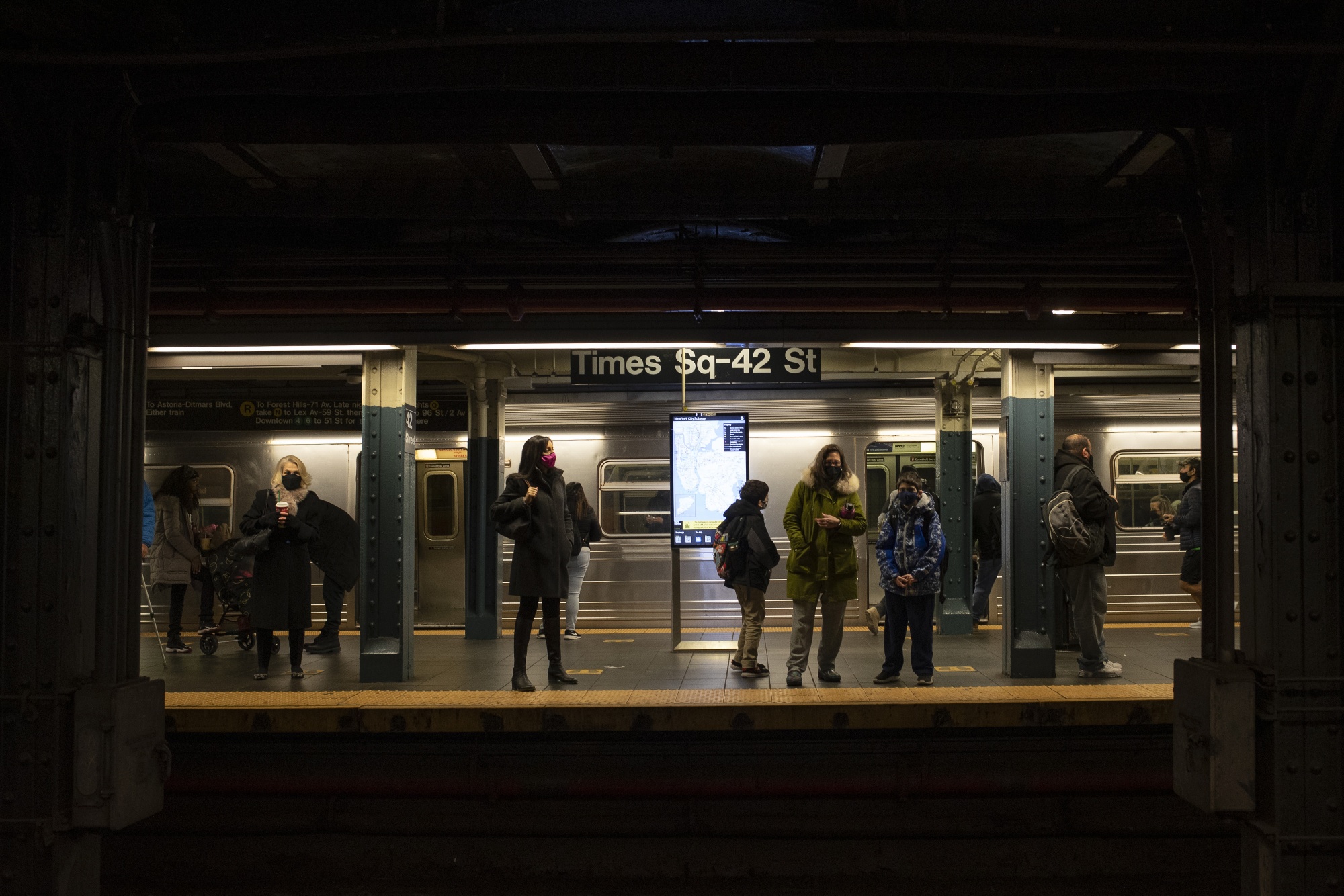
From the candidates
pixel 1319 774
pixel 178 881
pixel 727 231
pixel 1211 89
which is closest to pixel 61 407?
pixel 727 231

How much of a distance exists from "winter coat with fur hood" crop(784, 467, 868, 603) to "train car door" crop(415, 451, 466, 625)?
4.97 meters

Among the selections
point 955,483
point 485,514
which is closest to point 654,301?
point 485,514

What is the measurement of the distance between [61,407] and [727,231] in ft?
10.6

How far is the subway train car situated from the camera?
10.3 m

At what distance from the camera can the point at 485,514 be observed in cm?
973

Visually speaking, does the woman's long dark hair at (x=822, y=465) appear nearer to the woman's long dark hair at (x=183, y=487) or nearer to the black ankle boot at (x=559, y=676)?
the black ankle boot at (x=559, y=676)

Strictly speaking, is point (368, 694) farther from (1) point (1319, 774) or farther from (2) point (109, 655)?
(1) point (1319, 774)

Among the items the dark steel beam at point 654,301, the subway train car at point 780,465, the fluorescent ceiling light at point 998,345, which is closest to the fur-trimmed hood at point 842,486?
the fluorescent ceiling light at point 998,345

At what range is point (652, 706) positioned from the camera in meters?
5.90

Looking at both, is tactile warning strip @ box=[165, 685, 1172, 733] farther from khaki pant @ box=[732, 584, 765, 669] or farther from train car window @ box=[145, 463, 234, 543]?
train car window @ box=[145, 463, 234, 543]

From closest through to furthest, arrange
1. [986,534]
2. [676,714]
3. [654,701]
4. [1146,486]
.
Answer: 1. [676,714]
2. [654,701]
3. [986,534]
4. [1146,486]

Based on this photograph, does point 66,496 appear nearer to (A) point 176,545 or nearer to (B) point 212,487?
(A) point 176,545

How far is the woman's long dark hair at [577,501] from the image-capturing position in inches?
378

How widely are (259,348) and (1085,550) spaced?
5.93m
